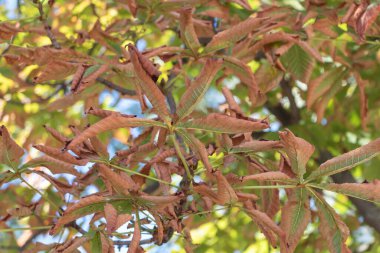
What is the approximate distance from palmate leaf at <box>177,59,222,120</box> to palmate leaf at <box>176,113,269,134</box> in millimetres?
22

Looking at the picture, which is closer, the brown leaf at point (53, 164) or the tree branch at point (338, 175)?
the brown leaf at point (53, 164)

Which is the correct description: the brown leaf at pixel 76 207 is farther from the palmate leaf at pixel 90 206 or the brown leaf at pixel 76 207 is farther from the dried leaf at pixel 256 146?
the dried leaf at pixel 256 146

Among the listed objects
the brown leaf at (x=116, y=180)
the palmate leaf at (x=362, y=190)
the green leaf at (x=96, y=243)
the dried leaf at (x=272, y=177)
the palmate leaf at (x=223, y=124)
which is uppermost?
the palmate leaf at (x=223, y=124)

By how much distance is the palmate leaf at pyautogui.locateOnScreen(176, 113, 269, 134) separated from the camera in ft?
3.32

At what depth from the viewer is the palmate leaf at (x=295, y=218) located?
1169mm

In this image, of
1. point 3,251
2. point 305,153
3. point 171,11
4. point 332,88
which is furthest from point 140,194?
point 3,251

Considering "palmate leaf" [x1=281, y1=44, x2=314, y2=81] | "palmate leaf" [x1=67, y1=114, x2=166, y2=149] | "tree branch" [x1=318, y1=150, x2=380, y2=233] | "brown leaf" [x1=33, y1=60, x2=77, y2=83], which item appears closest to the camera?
"palmate leaf" [x1=67, y1=114, x2=166, y2=149]

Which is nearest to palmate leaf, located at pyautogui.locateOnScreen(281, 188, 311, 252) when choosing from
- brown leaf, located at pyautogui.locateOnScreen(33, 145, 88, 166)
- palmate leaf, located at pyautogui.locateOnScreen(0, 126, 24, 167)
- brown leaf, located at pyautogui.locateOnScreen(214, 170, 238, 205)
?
brown leaf, located at pyautogui.locateOnScreen(214, 170, 238, 205)

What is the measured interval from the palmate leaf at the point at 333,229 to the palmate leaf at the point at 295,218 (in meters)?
0.03

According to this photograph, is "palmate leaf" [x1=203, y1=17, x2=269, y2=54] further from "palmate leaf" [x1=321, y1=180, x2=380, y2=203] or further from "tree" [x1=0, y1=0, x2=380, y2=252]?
"palmate leaf" [x1=321, y1=180, x2=380, y2=203]

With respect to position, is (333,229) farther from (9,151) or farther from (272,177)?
(9,151)

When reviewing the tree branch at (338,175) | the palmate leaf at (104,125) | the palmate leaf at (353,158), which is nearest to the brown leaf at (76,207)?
the palmate leaf at (104,125)

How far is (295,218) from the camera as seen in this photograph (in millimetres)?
1188

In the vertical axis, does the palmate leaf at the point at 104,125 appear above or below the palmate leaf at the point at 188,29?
above
